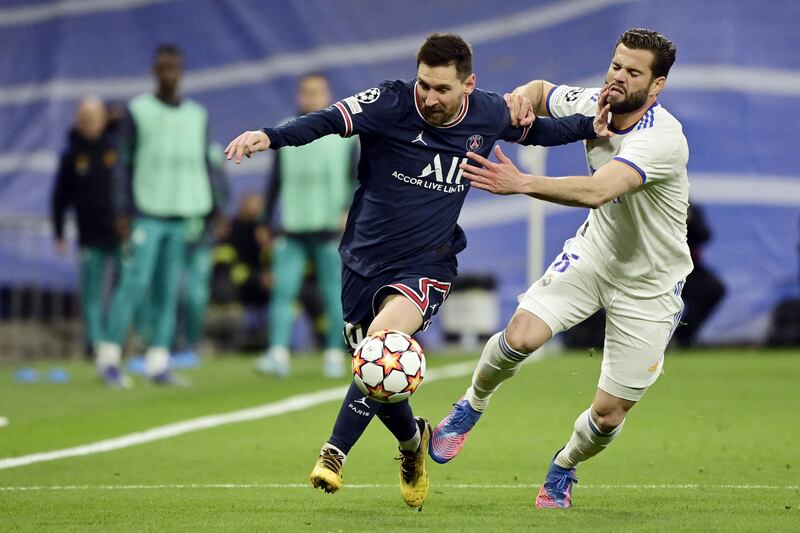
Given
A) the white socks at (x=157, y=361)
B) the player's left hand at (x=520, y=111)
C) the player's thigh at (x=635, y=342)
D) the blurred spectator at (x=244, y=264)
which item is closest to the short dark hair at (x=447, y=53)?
the player's left hand at (x=520, y=111)

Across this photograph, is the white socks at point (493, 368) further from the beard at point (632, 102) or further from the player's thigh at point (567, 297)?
the beard at point (632, 102)

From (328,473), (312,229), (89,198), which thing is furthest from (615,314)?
(89,198)

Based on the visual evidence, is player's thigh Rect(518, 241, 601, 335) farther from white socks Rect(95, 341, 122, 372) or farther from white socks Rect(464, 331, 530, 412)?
white socks Rect(95, 341, 122, 372)

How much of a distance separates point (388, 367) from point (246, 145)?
1.10 meters

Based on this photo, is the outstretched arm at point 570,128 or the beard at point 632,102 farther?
the outstretched arm at point 570,128

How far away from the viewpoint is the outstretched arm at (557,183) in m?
6.09

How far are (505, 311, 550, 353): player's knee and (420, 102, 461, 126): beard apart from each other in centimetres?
100

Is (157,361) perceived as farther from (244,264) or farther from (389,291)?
(389,291)

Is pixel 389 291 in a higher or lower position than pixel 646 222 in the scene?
lower

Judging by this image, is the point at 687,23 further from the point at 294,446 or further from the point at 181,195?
the point at 294,446

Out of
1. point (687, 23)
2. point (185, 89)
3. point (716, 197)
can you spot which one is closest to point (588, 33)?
point (687, 23)

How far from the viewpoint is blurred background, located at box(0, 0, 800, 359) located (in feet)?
56.5

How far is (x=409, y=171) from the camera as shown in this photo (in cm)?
707

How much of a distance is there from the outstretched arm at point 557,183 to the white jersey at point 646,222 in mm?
310
